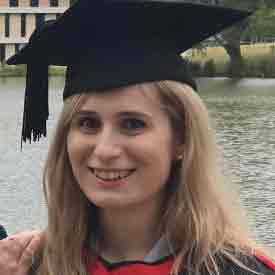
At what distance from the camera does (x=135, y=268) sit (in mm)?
2654

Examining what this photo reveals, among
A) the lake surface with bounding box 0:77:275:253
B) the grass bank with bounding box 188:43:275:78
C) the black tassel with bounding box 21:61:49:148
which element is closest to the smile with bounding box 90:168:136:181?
the black tassel with bounding box 21:61:49:148

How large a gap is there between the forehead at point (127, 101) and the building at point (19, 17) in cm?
6045

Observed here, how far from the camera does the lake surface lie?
11.5 metres

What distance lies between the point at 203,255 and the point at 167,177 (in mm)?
201

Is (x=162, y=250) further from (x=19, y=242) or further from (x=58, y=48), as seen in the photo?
(x=58, y=48)

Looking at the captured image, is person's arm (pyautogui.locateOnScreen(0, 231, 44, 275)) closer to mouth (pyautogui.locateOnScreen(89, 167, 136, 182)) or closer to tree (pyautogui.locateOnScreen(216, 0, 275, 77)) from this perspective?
mouth (pyautogui.locateOnScreen(89, 167, 136, 182))

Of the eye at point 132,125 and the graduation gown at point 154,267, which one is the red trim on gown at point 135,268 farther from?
the eye at point 132,125

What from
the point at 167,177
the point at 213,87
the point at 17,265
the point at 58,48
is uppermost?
the point at 58,48

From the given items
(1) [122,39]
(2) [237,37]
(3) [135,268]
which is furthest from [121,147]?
(2) [237,37]

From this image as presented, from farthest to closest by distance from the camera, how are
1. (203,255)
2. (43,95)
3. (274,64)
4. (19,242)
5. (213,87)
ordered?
(274,64), (213,87), (43,95), (19,242), (203,255)

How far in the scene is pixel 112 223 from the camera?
2748 mm

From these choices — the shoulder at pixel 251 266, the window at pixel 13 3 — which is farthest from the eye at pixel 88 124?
the window at pixel 13 3

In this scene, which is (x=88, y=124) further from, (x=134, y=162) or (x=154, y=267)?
(x=154, y=267)

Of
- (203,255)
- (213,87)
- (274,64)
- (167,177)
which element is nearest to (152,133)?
(167,177)
